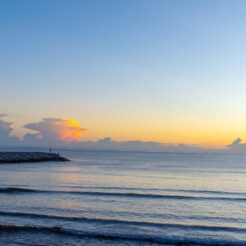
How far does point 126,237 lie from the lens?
47.5 ft

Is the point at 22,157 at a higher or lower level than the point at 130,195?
higher

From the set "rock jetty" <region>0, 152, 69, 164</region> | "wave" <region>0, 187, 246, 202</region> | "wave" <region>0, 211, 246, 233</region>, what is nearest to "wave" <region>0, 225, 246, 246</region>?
"wave" <region>0, 211, 246, 233</region>

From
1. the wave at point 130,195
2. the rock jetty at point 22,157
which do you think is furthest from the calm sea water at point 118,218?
the rock jetty at point 22,157

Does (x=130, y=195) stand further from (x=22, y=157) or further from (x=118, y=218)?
(x=22, y=157)

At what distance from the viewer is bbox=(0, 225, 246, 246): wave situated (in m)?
14.1

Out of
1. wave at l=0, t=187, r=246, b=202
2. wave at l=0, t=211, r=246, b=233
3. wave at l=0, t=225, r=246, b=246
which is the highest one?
wave at l=0, t=187, r=246, b=202

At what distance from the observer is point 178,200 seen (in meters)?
24.0

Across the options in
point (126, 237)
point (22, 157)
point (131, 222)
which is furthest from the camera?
point (22, 157)

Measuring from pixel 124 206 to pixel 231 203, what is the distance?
705cm

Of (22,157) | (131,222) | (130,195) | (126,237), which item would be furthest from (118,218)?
(22,157)

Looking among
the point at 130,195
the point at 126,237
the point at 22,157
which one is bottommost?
the point at 126,237

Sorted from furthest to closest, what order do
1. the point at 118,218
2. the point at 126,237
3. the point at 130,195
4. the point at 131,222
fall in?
the point at 130,195 → the point at 118,218 → the point at 131,222 → the point at 126,237

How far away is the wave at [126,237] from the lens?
14.1 meters

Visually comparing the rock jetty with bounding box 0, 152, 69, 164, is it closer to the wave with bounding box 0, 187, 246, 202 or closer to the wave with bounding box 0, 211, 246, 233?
the wave with bounding box 0, 187, 246, 202
